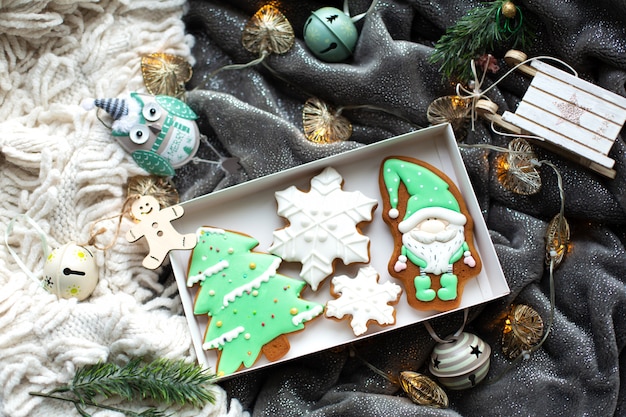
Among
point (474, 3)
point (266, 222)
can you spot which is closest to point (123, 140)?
point (266, 222)

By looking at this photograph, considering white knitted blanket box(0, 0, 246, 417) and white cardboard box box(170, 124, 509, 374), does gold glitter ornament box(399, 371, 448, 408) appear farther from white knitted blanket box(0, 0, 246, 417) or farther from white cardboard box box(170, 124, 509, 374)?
white knitted blanket box(0, 0, 246, 417)

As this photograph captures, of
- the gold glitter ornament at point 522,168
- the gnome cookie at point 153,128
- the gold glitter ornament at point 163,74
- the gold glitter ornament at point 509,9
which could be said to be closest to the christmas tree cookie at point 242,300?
the gnome cookie at point 153,128

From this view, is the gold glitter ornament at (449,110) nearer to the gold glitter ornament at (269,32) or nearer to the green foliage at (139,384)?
the gold glitter ornament at (269,32)

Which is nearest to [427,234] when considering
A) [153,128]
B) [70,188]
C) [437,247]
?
[437,247]

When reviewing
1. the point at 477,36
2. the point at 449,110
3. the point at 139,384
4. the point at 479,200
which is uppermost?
the point at 477,36

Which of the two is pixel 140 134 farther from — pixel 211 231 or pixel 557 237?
pixel 557 237

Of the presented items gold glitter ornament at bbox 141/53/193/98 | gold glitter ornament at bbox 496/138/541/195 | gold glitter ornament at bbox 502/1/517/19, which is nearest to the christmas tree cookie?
gold glitter ornament at bbox 141/53/193/98

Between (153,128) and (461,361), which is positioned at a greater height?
(153,128)
